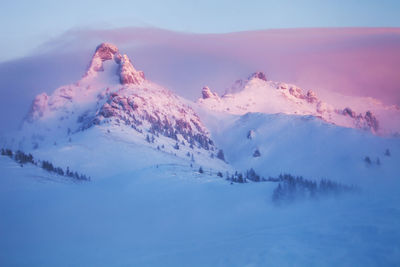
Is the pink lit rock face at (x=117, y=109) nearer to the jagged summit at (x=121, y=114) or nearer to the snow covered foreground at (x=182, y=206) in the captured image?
the jagged summit at (x=121, y=114)

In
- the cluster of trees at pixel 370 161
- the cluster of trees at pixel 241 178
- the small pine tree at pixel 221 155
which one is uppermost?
the cluster of trees at pixel 370 161

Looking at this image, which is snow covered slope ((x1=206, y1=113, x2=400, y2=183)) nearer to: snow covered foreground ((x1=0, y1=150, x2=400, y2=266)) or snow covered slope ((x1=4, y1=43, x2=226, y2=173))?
snow covered slope ((x1=4, y1=43, x2=226, y2=173))

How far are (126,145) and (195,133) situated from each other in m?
57.3

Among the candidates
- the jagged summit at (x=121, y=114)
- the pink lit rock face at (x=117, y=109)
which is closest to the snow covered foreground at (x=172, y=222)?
the jagged summit at (x=121, y=114)

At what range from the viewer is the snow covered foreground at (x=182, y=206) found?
2973 centimetres

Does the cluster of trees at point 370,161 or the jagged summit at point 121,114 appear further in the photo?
the jagged summit at point 121,114

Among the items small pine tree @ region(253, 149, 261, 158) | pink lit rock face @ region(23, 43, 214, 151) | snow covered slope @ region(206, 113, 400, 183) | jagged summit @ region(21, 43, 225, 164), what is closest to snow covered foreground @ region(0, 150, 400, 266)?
jagged summit @ region(21, 43, 225, 164)

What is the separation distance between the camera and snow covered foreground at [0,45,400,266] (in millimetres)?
29734

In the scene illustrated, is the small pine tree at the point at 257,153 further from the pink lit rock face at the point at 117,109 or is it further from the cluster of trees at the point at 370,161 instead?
the cluster of trees at the point at 370,161

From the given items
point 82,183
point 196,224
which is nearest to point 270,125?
point 82,183

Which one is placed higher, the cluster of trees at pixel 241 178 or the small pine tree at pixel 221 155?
the small pine tree at pixel 221 155

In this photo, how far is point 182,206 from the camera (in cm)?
5412

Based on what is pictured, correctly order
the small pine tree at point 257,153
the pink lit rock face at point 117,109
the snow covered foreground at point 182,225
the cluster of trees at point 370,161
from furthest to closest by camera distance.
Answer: the small pine tree at point 257,153 → the pink lit rock face at point 117,109 → the cluster of trees at point 370,161 → the snow covered foreground at point 182,225

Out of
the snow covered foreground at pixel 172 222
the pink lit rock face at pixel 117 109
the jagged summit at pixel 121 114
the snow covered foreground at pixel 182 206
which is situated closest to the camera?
the snow covered foreground at pixel 172 222
